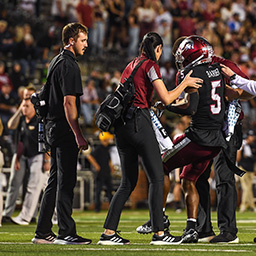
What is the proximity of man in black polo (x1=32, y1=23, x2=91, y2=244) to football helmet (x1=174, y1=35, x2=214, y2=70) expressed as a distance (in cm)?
110

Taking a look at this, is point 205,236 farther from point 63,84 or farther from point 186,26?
point 186,26

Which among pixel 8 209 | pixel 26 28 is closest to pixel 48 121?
pixel 8 209

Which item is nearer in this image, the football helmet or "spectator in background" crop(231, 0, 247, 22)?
the football helmet

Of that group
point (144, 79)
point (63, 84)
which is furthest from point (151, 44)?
point (63, 84)

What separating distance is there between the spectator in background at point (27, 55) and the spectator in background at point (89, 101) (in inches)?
63.4

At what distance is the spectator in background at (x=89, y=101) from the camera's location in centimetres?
2130

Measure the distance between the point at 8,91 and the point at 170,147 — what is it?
1144cm

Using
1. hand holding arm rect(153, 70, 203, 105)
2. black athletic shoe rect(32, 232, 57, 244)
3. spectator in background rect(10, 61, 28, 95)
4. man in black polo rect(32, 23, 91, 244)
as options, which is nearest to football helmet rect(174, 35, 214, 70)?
hand holding arm rect(153, 70, 203, 105)

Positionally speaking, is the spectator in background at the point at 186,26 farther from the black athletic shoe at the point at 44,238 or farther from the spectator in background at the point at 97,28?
the black athletic shoe at the point at 44,238

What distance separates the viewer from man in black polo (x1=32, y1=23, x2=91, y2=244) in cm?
796

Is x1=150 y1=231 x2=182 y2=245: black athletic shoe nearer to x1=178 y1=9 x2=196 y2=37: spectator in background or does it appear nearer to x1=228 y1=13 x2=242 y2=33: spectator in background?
x1=178 y1=9 x2=196 y2=37: spectator in background

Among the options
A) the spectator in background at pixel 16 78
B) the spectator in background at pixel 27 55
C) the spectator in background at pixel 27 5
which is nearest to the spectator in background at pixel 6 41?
the spectator in background at pixel 27 55

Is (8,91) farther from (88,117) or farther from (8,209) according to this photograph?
(8,209)

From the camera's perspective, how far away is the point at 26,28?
2067 centimetres
